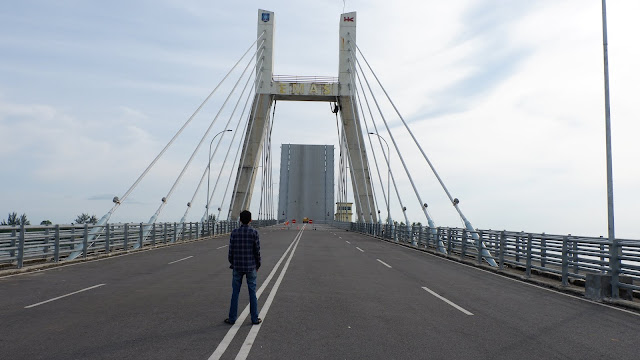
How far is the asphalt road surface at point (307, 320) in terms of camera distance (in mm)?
5656

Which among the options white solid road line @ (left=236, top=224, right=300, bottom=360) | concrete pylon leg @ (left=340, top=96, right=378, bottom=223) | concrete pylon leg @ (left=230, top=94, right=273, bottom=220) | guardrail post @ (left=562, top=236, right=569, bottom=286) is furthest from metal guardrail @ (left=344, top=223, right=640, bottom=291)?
concrete pylon leg @ (left=230, top=94, right=273, bottom=220)

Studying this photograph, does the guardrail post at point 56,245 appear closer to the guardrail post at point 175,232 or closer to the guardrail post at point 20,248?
the guardrail post at point 20,248

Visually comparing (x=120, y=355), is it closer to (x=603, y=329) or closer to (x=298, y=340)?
(x=298, y=340)

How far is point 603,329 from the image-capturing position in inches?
286

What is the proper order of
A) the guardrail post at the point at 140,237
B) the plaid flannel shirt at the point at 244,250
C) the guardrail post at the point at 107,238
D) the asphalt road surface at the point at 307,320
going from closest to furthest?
the asphalt road surface at the point at 307,320, the plaid flannel shirt at the point at 244,250, the guardrail post at the point at 107,238, the guardrail post at the point at 140,237

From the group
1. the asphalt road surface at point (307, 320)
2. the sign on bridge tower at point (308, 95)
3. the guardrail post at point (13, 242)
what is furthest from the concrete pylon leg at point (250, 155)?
the asphalt road surface at point (307, 320)

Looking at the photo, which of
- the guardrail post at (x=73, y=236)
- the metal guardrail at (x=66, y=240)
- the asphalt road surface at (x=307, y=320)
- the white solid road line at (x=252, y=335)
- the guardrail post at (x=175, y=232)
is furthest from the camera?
the guardrail post at (x=175, y=232)

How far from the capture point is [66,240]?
17.1 metres

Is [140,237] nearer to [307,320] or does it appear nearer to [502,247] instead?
[502,247]

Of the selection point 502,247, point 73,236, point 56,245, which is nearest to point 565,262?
point 502,247

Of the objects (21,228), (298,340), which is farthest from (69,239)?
(298,340)

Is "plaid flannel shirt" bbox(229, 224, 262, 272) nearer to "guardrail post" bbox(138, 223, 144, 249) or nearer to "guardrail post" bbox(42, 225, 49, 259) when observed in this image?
"guardrail post" bbox(42, 225, 49, 259)

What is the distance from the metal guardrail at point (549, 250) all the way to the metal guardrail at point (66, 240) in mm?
14270

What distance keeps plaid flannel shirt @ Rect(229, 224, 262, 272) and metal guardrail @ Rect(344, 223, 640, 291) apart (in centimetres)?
765
